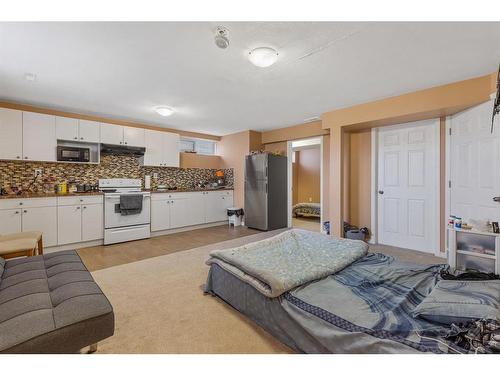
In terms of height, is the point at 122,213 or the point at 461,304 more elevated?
the point at 122,213

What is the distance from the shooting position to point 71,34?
1944mm

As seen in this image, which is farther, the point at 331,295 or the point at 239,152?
the point at 239,152

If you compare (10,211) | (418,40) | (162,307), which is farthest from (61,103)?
(418,40)

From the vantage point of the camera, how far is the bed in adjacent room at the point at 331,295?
1.23 metres

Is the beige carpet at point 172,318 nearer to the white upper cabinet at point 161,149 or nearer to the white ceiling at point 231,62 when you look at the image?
the white ceiling at point 231,62

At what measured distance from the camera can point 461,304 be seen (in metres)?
1.33

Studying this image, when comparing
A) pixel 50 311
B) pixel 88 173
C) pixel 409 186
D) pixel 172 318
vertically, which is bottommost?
pixel 172 318

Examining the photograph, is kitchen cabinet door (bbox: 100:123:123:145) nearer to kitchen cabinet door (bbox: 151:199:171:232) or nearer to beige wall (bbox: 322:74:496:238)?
kitchen cabinet door (bbox: 151:199:171:232)

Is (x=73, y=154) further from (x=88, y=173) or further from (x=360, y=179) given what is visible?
(x=360, y=179)

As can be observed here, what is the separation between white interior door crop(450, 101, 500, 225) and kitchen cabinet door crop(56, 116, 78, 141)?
19.2 ft

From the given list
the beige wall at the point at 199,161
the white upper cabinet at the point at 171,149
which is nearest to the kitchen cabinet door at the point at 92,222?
the white upper cabinet at the point at 171,149

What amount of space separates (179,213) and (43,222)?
223 cm

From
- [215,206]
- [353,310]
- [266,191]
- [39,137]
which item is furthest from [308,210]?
[39,137]

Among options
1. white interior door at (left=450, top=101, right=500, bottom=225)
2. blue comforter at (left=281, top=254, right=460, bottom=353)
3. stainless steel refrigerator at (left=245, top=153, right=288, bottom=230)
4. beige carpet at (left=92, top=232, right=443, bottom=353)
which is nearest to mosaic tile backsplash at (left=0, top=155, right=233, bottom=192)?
stainless steel refrigerator at (left=245, top=153, right=288, bottom=230)
